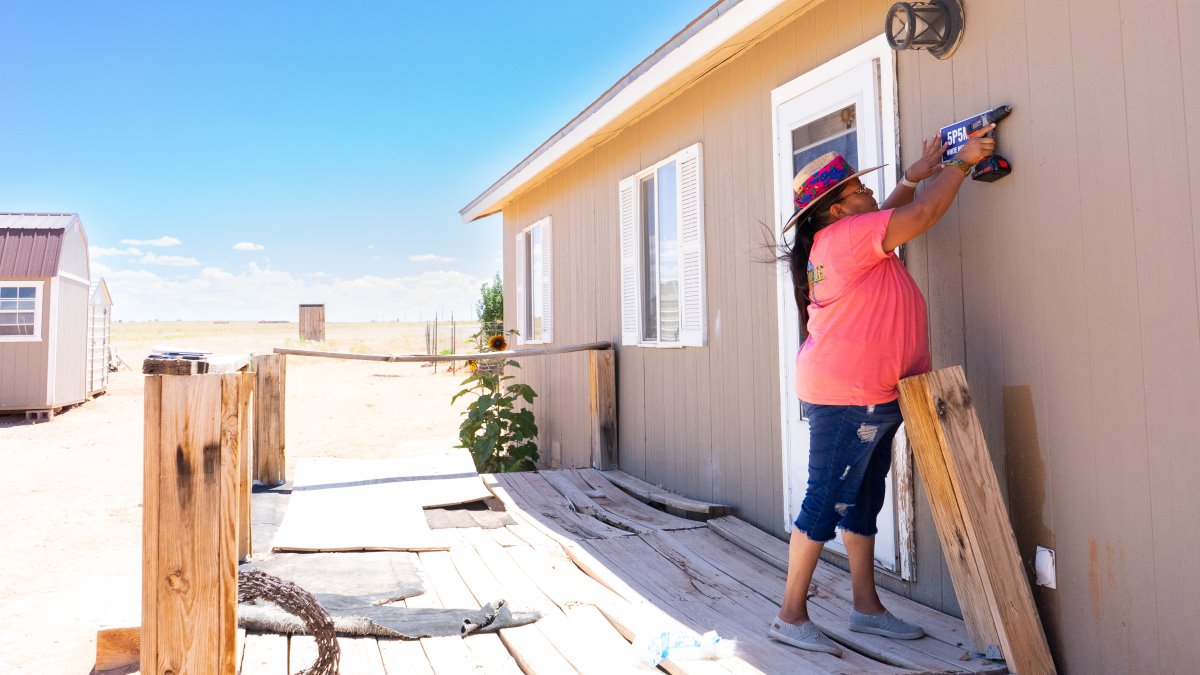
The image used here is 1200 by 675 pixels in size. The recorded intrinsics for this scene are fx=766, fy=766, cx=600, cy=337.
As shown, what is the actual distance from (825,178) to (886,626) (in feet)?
5.25

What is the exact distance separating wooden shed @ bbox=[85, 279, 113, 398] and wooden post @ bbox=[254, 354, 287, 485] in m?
11.5

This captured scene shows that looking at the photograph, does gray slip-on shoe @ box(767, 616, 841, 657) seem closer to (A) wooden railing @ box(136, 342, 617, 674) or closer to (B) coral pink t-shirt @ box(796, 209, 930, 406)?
(B) coral pink t-shirt @ box(796, 209, 930, 406)

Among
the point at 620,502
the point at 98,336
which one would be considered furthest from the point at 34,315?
the point at 620,502

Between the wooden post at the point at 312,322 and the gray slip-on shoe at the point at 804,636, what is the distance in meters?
27.8

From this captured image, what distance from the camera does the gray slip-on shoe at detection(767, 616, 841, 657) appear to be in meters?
2.62

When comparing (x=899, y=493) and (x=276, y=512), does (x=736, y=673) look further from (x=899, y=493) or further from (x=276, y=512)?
(x=276, y=512)

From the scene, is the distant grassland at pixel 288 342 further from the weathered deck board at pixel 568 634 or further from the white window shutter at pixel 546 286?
the weathered deck board at pixel 568 634

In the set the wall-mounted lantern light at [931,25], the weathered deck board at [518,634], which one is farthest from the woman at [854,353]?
the weathered deck board at [518,634]

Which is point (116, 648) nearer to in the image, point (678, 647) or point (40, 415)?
point (678, 647)

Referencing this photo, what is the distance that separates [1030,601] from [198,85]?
110 feet

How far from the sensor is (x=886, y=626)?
8.97ft

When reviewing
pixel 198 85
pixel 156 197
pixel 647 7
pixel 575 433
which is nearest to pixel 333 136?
pixel 198 85

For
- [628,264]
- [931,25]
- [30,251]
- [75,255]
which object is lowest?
[628,264]

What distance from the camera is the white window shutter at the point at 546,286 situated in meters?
8.49
